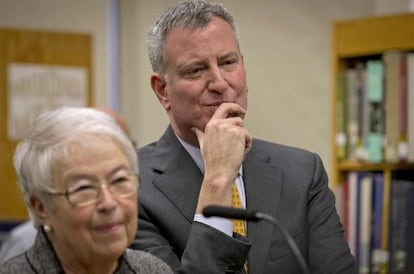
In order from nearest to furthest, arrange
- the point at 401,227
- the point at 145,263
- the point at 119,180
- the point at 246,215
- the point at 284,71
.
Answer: the point at 246,215
the point at 119,180
the point at 145,263
the point at 401,227
the point at 284,71

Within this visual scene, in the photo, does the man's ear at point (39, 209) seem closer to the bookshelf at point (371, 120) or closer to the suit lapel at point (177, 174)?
the suit lapel at point (177, 174)

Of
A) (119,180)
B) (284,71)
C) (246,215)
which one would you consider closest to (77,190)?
(119,180)

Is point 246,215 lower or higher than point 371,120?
lower

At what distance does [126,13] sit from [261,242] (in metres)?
2.74

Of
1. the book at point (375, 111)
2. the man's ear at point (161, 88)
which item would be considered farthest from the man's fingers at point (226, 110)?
the book at point (375, 111)

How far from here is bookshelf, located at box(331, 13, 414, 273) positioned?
3.26 m

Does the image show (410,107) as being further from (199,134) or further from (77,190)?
(77,190)

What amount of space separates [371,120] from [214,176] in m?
1.83

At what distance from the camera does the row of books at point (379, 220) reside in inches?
128

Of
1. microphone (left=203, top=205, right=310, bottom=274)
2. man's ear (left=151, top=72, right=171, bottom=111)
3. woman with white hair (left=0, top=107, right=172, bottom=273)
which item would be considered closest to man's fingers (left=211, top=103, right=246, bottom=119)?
man's ear (left=151, top=72, right=171, bottom=111)

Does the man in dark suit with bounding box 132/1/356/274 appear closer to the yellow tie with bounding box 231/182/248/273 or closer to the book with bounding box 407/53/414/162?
the yellow tie with bounding box 231/182/248/273

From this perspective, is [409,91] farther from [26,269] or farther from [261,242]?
[26,269]

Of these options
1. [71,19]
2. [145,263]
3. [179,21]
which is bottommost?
[145,263]

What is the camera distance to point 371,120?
331 centimetres
